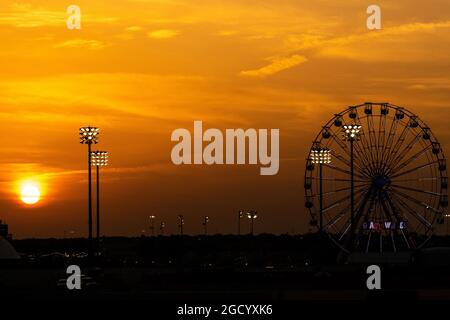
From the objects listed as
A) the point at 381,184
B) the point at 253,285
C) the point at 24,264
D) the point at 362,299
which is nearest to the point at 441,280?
the point at 253,285

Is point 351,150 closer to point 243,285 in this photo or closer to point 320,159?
point 320,159

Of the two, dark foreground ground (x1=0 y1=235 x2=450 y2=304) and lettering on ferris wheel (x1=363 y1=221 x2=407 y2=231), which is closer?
dark foreground ground (x1=0 y1=235 x2=450 y2=304)

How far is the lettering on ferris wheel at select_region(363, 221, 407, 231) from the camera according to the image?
119 meters

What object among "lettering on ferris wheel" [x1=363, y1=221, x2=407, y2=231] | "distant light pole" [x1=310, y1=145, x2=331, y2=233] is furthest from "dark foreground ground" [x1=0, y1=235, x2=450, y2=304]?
"distant light pole" [x1=310, y1=145, x2=331, y2=233]

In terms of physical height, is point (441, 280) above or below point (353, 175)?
below

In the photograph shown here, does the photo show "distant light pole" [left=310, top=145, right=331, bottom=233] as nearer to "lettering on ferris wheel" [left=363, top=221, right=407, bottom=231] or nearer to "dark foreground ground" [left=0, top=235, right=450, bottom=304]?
"lettering on ferris wheel" [left=363, top=221, right=407, bottom=231]

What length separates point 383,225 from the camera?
390 ft

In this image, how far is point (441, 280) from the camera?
82.4m

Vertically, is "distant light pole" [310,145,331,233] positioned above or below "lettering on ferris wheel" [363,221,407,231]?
above

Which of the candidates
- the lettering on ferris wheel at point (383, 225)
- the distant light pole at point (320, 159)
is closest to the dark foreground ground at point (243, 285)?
the lettering on ferris wheel at point (383, 225)
